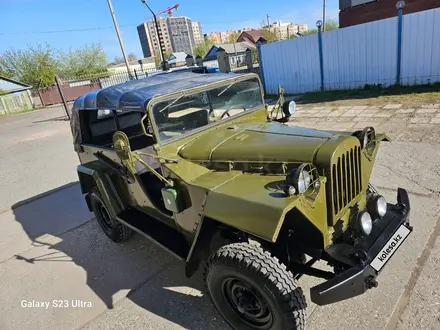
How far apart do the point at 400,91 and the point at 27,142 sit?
13433mm

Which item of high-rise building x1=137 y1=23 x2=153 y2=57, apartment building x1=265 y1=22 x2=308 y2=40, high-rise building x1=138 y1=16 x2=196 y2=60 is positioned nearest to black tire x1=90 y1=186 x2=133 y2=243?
apartment building x1=265 y1=22 x2=308 y2=40

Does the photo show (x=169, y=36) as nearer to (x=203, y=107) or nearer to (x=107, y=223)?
(x=107, y=223)

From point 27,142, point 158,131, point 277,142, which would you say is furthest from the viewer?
point 27,142

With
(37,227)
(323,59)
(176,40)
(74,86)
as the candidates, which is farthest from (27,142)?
(176,40)

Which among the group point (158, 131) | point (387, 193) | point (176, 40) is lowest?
point (387, 193)

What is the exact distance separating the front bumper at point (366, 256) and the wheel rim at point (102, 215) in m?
2.94

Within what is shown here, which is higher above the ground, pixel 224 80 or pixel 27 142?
pixel 224 80

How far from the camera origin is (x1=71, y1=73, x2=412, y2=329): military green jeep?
2.08m

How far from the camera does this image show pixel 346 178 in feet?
7.82

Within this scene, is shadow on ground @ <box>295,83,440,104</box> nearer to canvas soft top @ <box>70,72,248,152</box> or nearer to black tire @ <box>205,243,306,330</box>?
canvas soft top @ <box>70,72,248,152</box>

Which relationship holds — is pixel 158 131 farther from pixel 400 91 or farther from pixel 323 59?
pixel 323 59

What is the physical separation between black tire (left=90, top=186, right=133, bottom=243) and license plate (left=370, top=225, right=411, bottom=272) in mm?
2829

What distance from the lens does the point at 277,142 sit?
2.66 m

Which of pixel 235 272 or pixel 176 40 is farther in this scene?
pixel 176 40
